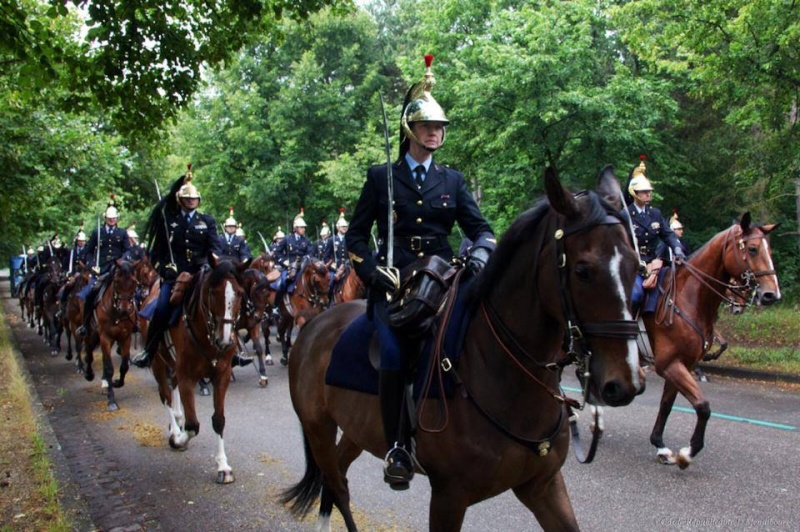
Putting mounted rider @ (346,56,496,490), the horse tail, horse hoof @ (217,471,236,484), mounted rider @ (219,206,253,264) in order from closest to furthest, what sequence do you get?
mounted rider @ (346,56,496,490) → the horse tail → horse hoof @ (217,471,236,484) → mounted rider @ (219,206,253,264)

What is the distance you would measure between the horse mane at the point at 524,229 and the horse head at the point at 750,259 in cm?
542

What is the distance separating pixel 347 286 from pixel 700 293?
23.3 feet

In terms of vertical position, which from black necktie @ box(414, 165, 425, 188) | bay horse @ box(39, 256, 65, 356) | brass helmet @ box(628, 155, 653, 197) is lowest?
bay horse @ box(39, 256, 65, 356)

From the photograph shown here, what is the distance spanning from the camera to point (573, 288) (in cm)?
299

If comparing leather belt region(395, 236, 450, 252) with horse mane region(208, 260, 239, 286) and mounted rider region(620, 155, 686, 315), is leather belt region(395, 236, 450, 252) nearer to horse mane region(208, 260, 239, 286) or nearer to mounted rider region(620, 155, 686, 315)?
horse mane region(208, 260, 239, 286)

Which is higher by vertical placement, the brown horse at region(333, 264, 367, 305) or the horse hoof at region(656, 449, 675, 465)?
the brown horse at region(333, 264, 367, 305)

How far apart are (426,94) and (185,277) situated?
5027 mm

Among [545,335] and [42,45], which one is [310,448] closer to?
[545,335]

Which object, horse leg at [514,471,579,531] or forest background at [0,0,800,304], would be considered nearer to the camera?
horse leg at [514,471,579,531]

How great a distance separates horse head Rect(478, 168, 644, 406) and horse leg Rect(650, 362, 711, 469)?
13.0 feet

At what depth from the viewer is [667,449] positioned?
23.3 feet

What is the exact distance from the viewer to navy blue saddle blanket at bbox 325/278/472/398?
3703 millimetres

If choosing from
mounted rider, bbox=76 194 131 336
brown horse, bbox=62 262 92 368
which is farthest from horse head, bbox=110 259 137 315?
brown horse, bbox=62 262 92 368

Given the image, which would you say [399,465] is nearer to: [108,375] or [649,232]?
[649,232]
